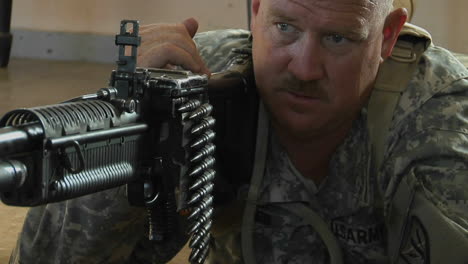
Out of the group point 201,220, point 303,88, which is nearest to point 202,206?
point 201,220

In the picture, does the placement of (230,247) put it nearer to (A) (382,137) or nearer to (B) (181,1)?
(A) (382,137)

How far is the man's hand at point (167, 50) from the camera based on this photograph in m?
1.31

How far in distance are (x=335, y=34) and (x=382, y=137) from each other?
0.73 feet

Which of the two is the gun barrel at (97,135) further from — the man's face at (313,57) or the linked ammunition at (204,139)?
the man's face at (313,57)

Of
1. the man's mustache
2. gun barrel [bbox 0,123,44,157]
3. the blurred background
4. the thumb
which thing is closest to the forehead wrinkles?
the man's mustache

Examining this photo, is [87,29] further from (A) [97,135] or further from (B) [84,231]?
(A) [97,135]

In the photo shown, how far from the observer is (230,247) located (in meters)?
1.53

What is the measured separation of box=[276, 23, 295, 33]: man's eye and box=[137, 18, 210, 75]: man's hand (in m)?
0.14

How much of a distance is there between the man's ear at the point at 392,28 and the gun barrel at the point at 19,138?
73cm

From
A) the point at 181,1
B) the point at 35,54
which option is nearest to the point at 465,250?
the point at 181,1

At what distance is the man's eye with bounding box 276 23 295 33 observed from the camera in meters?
1.29

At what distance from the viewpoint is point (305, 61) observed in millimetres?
1264

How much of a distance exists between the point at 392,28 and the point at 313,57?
22cm

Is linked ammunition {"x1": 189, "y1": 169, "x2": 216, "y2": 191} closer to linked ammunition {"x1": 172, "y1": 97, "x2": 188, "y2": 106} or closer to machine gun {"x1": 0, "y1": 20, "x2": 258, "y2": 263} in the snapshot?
machine gun {"x1": 0, "y1": 20, "x2": 258, "y2": 263}
